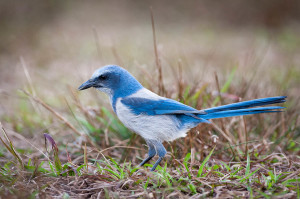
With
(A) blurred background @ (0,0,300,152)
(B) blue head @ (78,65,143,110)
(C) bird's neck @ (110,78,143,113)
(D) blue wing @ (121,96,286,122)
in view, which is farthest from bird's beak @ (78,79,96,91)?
(A) blurred background @ (0,0,300,152)

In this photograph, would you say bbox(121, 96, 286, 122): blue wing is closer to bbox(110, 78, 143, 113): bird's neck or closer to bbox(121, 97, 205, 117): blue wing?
bbox(121, 97, 205, 117): blue wing

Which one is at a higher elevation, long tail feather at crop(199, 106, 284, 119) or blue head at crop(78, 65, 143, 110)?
blue head at crop(78, 65, 143, 110)

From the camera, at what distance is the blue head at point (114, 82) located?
128 inches

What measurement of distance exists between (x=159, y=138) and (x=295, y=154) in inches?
71.6

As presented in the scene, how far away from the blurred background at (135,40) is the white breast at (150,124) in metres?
1.57

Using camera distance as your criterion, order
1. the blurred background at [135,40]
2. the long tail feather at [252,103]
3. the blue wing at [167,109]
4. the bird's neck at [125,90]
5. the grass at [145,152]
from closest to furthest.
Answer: the grass at [145,152] → the long tail feather at [252,103] → the blue wing at [167,109] → the bird's neck at [125,90] → the blurred background at [135,40]

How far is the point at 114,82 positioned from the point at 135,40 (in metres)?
6.72

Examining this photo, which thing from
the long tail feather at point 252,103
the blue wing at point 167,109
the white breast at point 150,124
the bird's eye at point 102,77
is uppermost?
the bird's eye at point 102,77

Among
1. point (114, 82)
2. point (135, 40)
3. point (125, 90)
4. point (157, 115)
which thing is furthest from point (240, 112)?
point (135, 40)

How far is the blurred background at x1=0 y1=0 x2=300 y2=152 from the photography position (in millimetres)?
6465

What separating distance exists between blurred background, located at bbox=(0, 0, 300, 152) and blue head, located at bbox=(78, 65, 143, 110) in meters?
1.32

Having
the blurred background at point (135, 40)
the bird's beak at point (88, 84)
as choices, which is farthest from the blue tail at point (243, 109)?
Result: the blurred background at point (135, 40)

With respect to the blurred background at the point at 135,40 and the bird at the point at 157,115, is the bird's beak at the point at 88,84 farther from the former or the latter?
the blurred background at the point at 135,40

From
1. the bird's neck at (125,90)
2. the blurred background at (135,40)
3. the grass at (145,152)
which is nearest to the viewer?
the grass at (145,152)
